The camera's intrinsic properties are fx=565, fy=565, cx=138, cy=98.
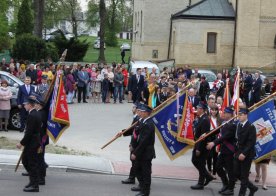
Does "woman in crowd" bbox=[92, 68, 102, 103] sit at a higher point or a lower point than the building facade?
lower

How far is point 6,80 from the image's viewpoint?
18.8m

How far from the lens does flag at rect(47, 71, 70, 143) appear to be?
1248 cm

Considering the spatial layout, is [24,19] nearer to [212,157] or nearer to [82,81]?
[82,81]

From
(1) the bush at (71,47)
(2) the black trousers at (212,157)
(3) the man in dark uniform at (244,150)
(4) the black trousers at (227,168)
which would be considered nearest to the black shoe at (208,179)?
(4) the black trousers at (227,168)

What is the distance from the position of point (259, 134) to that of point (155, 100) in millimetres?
7984

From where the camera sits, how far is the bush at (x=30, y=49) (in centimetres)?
3838

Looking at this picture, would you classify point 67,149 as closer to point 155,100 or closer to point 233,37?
point 155,100

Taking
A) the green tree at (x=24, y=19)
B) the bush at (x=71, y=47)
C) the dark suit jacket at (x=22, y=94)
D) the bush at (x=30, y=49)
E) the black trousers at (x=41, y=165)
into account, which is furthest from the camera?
the green tree at (x=24, y=19)

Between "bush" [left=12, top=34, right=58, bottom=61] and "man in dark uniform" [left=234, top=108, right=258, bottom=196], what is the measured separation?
95.5 feet

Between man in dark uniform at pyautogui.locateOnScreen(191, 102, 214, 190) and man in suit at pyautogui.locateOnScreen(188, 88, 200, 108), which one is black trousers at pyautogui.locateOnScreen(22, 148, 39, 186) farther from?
man in suit at pyautogui.locateOnScreen(188, 88, 200, 108)

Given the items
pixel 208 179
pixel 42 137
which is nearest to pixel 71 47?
pixel 42 137

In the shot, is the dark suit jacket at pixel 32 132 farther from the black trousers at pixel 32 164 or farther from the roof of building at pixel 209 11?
the roof of building at pixel 209 11

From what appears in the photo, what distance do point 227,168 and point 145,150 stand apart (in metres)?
1.79

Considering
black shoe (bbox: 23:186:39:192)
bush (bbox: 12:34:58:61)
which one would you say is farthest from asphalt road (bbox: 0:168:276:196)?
bush (bbox: 12:34:58:61)
